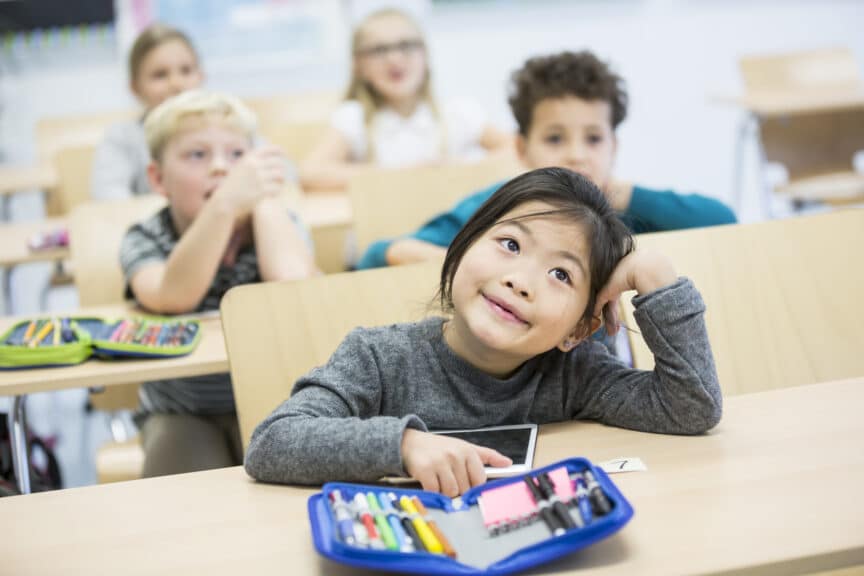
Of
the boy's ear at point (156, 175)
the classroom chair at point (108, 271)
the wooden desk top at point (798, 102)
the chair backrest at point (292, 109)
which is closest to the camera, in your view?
the classroom chair at point (108, 271)

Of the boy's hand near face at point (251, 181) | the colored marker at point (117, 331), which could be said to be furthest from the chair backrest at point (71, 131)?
the colored marker at point (117, 331)

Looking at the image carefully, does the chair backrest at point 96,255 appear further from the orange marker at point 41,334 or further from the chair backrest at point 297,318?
the chair backrest at point 297,318

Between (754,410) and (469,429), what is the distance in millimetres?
344

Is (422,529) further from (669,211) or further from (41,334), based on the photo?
(669,211)

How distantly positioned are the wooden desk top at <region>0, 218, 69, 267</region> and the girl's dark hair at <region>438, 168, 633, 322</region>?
1.79m

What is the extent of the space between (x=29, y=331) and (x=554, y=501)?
1179mm

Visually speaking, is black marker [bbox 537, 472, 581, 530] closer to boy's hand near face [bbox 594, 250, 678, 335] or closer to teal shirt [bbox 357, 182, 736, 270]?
boy's hand near face [bbox 594, 250, 678, 335]

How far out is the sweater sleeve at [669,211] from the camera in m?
2.06

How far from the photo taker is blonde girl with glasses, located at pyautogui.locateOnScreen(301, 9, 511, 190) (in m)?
3.72

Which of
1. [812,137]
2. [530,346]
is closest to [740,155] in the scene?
[812,137]

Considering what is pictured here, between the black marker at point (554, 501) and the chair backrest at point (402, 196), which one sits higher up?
the chair backrest at point (402, 196)

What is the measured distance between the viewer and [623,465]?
1076 millimetres

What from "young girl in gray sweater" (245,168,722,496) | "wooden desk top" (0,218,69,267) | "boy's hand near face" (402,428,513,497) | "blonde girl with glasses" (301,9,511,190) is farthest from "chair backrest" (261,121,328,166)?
"boy's hand near face" (402,428,513,497)

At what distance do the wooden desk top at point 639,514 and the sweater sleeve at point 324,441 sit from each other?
0.9 inches
